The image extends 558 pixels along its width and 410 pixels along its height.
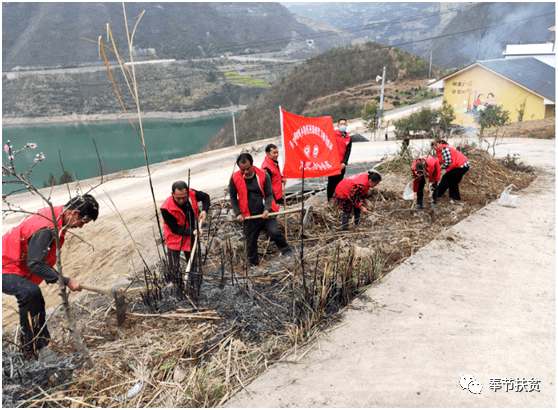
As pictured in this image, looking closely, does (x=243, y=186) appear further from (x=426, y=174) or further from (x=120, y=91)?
(x=120, y=91)

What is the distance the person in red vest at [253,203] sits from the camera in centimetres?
418

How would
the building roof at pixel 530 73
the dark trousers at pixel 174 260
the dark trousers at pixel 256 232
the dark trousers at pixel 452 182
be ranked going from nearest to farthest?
1. the dark trousers at pixel 174 260
2. the dark trousers at pixel 256 232
3. the dark trousers at pixel 452 182
4. the building roof at pixel 530 73

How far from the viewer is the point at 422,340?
3008 millimetres

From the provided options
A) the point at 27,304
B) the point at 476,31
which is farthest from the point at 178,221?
the point at 476,31

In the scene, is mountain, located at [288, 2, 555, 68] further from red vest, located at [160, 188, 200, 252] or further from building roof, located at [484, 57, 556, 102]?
red vest, located at [160, 188, 200, 252]

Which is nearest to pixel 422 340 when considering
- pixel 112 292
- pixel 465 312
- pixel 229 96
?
pixel 465 312

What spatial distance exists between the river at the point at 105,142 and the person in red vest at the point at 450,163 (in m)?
29.8

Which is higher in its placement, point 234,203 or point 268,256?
point 234,203

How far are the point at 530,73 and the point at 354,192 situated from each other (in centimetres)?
2422

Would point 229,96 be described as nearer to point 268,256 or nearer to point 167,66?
point 167,66

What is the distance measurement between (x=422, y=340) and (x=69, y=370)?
2920 mm

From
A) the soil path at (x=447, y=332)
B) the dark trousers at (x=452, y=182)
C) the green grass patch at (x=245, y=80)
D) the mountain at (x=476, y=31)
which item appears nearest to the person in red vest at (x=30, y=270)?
the soil path at (x=447, y=332)

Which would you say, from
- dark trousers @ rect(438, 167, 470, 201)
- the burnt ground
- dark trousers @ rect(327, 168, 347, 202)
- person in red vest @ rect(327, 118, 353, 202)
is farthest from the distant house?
the burnt ground

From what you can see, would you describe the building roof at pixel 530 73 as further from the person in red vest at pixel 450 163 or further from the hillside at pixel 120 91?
the hillside at pixel 120 91
